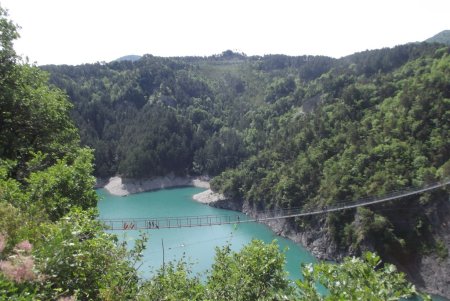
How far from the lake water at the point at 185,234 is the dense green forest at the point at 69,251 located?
4726 millimetres

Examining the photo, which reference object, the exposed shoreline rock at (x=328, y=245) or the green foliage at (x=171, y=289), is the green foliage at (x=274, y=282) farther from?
the exposed shoreline rock at (x=328, y=245)

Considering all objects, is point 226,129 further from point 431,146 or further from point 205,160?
point 431,146

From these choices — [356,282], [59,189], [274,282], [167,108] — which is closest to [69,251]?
[356,282]

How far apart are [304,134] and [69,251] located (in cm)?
3282

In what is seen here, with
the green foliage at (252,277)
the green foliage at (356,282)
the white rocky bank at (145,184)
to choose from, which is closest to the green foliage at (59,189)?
the green foliage at (252,277)

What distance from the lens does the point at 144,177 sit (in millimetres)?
51719

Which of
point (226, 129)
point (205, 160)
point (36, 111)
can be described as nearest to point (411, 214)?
point (36, 111)

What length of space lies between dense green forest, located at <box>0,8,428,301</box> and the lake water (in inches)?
186

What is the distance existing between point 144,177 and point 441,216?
118ft

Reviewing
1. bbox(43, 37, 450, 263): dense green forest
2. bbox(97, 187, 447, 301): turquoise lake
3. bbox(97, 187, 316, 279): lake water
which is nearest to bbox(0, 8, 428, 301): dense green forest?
bbox(97, 187, 316, 279): lake water

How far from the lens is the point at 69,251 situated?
11.7 ft

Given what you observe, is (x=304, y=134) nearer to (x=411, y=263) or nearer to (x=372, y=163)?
(x=372, y=163)

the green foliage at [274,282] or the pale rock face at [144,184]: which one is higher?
the green foliage at [274,282]

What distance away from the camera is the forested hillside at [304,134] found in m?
23.2
